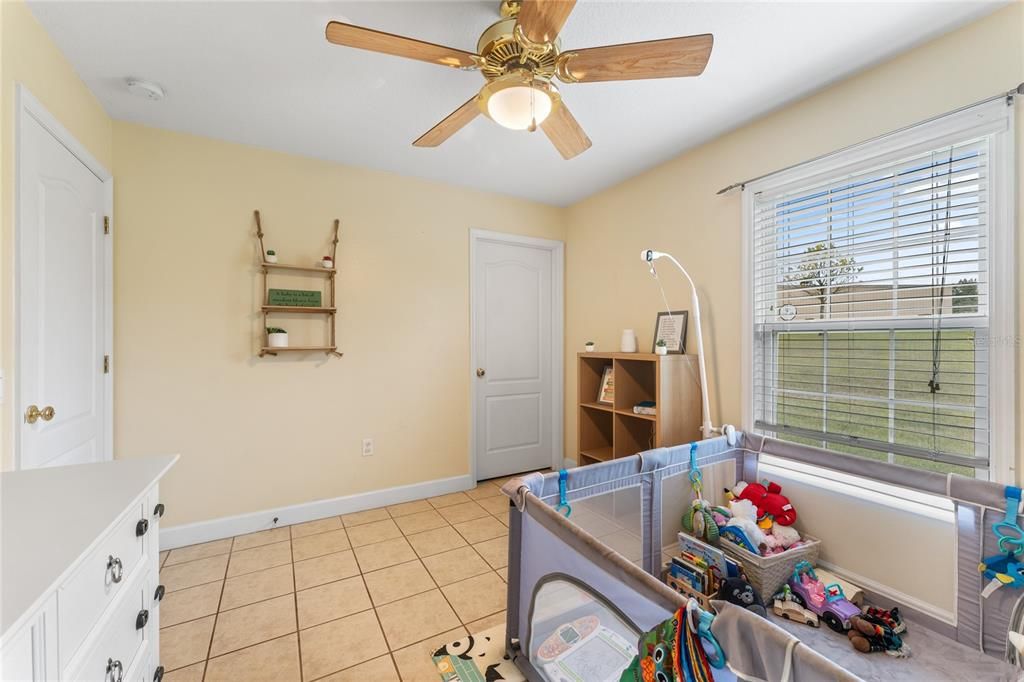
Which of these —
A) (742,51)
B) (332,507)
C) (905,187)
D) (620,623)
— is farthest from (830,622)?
(332,507)

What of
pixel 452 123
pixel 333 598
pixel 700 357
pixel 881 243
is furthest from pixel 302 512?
pixel 881 243

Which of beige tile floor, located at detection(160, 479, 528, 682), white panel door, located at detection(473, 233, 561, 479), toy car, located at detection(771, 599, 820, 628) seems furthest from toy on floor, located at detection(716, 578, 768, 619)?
white panel door, located at detection(473, 233, 561, 479)

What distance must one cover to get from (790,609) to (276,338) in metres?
2.92

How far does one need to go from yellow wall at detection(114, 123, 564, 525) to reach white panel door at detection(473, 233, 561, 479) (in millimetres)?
200

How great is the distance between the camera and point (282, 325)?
105 inches

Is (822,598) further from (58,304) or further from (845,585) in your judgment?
(58,304)

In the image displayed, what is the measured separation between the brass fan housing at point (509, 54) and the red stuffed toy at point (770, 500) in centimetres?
211

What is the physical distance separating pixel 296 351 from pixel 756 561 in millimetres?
2750

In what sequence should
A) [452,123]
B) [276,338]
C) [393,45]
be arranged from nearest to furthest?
1. [393,45]
2. [452,123]
3. [276,338]

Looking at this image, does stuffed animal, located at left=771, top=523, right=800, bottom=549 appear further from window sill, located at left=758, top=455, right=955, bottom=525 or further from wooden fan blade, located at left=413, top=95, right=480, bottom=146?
wooden fan blade, located at left=413, top=95, right=480, bottom=146

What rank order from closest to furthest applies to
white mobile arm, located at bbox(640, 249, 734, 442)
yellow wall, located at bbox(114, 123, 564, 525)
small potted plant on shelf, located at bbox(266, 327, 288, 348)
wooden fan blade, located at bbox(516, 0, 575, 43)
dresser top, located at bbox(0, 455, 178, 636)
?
dresser top, located at bbox(0, 455, 178, 636), wooden fan blade, located at bbox(516, 0, 575, 43), white mobile arm, located at bbox(640, 249, 734, 442), yellow wall, located at bbox(114, 123, 564, 525), small potted plant on shelf, located at bbox(266, 327, 288, 348)

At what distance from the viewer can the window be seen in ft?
5.01

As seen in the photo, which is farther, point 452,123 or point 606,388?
point 606,388

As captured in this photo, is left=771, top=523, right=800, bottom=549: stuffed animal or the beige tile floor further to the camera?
left=771, top=523, right=800, bottom=549: stuffed animal
